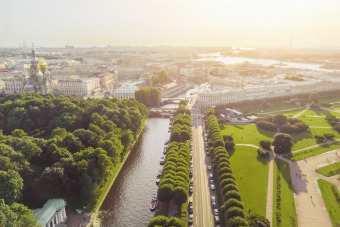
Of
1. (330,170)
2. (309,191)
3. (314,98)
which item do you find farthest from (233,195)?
(314,98)

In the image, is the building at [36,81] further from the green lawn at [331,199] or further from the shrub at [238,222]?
the green lawn at [331,199]

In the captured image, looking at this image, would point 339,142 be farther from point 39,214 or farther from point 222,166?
point 39,214

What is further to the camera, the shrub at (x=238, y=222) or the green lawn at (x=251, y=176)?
the green lawn at (x=251, y=176)

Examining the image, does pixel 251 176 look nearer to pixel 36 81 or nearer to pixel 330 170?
pixel 330 170

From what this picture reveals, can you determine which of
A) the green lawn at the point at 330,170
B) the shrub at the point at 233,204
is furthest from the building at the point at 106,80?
the shrub at the point at 233,204

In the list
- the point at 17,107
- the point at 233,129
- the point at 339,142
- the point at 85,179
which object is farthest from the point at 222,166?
the point at 17,107

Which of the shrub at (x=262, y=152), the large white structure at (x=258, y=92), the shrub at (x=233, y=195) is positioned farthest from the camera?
the large white structure at (x=258, y=92)

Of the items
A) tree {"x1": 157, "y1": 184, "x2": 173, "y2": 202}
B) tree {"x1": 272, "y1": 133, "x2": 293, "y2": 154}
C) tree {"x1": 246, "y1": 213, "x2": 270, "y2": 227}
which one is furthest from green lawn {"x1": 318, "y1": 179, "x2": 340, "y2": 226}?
tree {"x1": 157, "y1": 184, "x2": 173, "y2": 202}
